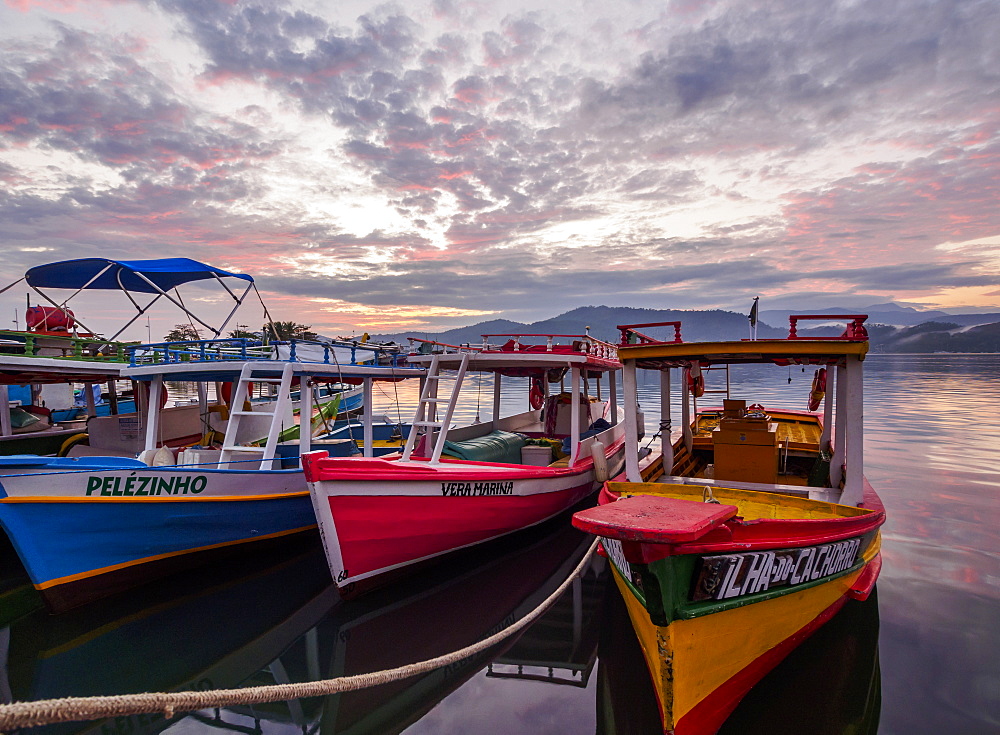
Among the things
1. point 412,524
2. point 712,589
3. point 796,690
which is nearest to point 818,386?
point 796,690

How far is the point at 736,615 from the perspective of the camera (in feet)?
15.8

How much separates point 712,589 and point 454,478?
4.54 metres

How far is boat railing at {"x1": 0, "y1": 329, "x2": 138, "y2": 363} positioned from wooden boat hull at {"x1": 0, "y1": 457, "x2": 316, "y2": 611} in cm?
550

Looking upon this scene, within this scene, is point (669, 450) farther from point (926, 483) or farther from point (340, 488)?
point (926, 483)

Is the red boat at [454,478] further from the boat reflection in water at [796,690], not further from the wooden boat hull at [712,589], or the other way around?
the wooden boat hull at [712,589]

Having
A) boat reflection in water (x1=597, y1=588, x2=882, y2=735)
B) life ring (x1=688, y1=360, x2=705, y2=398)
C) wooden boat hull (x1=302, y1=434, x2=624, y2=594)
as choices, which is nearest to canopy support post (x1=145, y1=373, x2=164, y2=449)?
wooden boat hull (x1=302, y1=434, x2=624, y2=594)

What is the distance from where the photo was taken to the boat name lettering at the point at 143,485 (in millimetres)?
7598

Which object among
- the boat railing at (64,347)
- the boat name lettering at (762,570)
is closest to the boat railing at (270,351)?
the boat railing at (64,347)

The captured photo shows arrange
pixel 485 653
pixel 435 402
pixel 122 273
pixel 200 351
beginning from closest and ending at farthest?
pixel 485 653 → pixel 435 402 → pixel 200 351 → pixel 122 273

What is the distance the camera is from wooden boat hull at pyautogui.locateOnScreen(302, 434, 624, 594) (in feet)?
23.7

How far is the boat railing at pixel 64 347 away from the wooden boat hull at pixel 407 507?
8110mm

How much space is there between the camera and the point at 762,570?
4.81m

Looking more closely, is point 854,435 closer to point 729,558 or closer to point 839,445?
point 839,445

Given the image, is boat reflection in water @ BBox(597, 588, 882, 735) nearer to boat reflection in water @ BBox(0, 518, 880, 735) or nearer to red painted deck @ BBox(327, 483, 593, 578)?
boat reflection in water @ BBox(0, 518, 880, 735)
